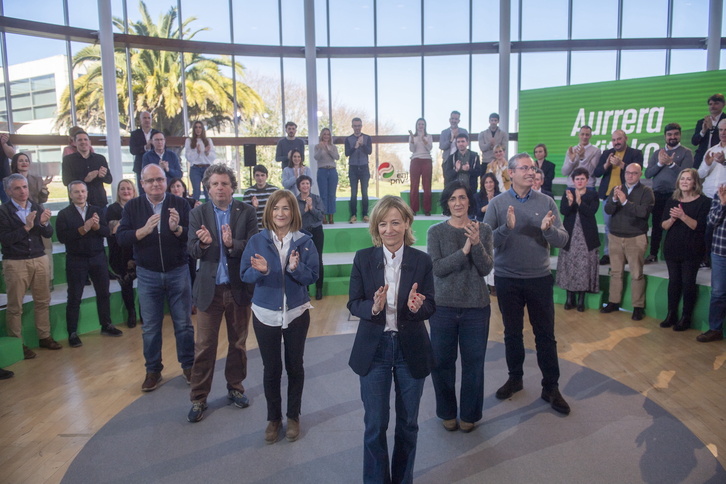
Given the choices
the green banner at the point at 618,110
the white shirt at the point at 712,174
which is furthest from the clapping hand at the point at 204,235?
the green banner at the point at 618,110

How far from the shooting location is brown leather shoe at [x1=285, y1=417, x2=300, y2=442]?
10.7 feet

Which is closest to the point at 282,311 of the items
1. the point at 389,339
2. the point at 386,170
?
the point at 389,339

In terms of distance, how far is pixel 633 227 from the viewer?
6.02m

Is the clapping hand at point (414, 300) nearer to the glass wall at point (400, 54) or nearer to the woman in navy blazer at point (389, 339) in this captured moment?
the woman in navy blazer at point (389, 339)

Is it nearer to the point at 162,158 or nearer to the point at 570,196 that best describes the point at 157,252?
the point at 162,158

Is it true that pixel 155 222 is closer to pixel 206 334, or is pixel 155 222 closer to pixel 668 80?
pixel 206 334

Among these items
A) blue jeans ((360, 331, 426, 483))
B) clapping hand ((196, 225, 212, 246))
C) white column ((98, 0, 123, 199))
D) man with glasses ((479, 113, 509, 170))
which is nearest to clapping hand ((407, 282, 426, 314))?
blue jeans ((360, 331, 426, 483))

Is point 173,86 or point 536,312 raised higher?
point 173,86

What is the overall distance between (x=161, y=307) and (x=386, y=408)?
7.96 feet

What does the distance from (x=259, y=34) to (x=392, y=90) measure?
338cm

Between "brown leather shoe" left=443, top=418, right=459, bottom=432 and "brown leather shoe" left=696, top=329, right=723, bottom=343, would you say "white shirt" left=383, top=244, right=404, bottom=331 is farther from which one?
"brown leather shoe" left=696, top=329, right=723, bottom=343

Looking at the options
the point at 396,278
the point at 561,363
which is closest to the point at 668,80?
the point at 561,363

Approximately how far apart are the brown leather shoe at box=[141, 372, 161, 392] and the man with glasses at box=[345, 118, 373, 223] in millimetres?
5425

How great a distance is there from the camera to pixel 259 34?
11781 mm
